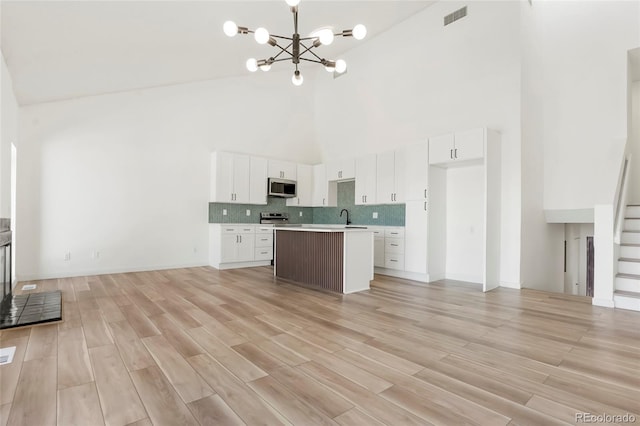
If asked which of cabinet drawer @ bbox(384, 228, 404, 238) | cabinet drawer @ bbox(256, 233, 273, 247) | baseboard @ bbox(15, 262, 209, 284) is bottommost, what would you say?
baseboard @ bbox(15, 262, 209, 284)

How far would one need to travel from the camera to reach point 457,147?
198 inches

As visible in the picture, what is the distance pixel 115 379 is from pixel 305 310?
1958 millimetres

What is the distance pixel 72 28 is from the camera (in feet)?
10.7

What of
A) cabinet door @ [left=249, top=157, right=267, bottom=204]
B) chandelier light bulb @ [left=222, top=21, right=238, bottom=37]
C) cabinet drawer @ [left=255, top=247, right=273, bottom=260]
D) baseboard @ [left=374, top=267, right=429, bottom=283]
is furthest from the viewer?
cabinet door @ [left=249, top=157, right=267, bottom=204]

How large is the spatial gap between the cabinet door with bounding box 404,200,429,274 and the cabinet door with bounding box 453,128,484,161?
945 mm

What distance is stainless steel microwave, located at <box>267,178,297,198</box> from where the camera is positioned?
7309 millimetres

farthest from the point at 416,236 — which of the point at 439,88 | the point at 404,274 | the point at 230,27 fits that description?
the point at 230,27

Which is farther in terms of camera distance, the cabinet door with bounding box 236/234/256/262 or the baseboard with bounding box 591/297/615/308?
the cabinet door with bounding box 236/234/256/262

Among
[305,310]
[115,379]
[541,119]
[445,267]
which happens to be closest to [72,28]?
[115,379]

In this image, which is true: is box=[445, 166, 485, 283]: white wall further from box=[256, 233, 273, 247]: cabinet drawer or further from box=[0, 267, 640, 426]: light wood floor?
box=[256, 233, 273, 247]: cabinet drawer

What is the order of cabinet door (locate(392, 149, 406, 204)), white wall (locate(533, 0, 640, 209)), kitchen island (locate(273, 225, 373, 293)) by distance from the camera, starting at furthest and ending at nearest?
cabinet door (locate(392, 149, 406, 204)) < white wall (locate(533, 0, 640, 209)) < kitchen island (locate(273, 225, 373, 293))

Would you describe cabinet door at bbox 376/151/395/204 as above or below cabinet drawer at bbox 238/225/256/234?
above

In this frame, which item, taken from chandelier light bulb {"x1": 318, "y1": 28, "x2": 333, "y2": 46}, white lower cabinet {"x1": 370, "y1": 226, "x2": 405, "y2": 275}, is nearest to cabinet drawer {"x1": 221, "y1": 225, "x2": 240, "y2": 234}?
white lower cabinet {"x1": 370, "y1": 226, "x2": 405, "y2": 275}

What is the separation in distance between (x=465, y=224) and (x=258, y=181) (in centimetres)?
438
